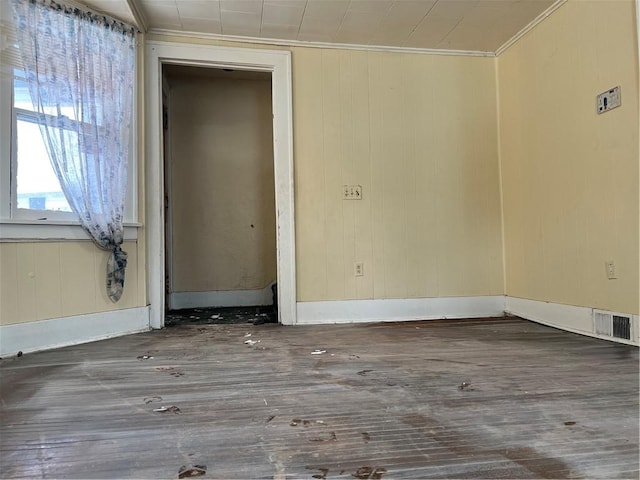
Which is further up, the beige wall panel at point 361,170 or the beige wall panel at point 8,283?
the beige wall panel at point 361,170

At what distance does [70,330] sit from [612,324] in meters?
3.24

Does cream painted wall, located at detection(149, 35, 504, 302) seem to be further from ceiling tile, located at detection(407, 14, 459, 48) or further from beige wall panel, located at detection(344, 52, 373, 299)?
ceiling tile, located at detection(407, 14, 459, 48)

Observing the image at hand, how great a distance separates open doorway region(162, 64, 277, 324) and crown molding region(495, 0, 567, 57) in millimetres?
2168

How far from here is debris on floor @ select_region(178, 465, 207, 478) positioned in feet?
2.95

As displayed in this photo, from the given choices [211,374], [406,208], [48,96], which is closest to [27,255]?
[48,96]

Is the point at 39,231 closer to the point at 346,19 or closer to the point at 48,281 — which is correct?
the point at 48,281

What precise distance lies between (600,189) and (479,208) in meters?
0.95

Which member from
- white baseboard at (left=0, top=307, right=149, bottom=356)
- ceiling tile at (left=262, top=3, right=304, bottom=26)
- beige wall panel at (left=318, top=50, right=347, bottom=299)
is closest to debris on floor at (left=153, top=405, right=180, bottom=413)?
white baseboard at (left=0, top=307, right=149, bottom=356)

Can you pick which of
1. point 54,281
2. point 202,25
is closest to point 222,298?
point 54,281

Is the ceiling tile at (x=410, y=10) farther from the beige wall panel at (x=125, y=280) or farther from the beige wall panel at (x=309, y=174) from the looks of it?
the beige wall panel at (x=125, y=280)

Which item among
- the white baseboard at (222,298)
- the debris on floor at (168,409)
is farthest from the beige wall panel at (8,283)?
→ the white baseboard at (222,298)

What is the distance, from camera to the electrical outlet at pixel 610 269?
2.07 m

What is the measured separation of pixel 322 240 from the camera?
285 centimetres

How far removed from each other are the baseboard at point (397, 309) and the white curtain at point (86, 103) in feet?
4.62
